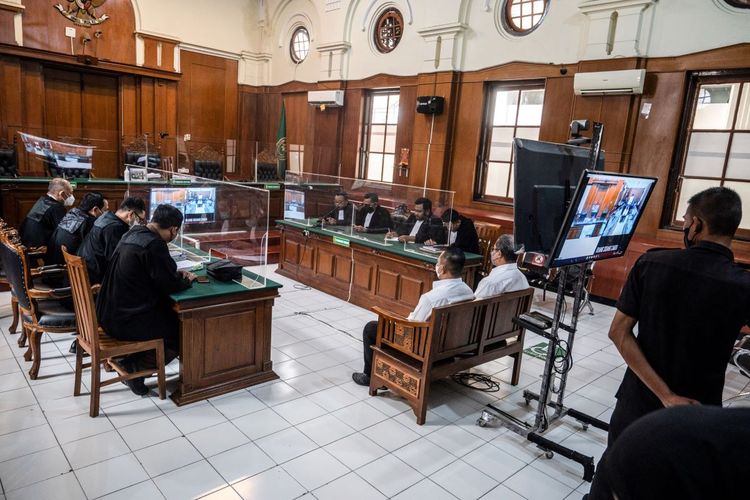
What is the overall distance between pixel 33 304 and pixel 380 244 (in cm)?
333

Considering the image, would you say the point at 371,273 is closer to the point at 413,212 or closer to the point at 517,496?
the point at 413,212

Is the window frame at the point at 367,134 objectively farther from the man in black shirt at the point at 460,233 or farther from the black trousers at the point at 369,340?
the black trousers at the point at 369,340

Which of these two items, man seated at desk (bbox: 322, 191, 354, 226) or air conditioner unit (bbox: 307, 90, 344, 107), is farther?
air conditioner unit (bbox: 307, 90, 344, 107)

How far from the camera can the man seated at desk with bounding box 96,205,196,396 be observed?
309cm

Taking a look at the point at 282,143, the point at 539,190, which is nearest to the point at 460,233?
the point at 539,190

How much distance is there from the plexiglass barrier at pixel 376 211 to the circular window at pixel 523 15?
325cm

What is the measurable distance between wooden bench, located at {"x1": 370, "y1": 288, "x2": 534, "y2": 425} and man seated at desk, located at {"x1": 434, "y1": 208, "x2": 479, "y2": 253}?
1.79 m

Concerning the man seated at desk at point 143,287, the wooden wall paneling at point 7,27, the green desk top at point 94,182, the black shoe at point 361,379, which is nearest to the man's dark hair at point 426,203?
the green desk top at point 94,182

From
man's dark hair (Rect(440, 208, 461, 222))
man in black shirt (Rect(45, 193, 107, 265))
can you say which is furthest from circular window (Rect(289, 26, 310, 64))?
man in black shirt (Rect(45, 193, 107, 265))

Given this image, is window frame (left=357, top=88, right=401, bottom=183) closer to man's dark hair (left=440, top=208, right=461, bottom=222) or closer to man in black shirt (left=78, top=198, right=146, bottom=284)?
man's dark hair (left=440, top=208, right=461, bottom=222)

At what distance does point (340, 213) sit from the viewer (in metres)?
6.61

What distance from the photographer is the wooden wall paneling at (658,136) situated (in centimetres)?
593

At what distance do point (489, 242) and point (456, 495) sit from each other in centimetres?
384

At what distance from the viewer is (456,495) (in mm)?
2568
